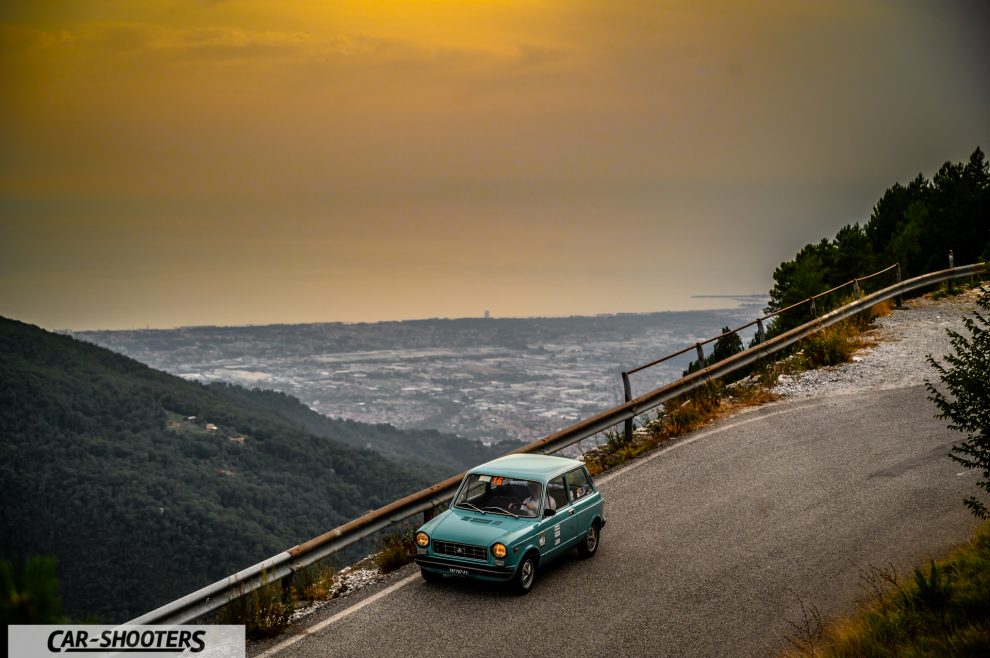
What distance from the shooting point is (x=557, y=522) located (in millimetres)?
10664

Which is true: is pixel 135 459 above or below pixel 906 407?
below

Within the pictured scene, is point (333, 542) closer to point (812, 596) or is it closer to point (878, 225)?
point (812, 596)

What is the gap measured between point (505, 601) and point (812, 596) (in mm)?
3434

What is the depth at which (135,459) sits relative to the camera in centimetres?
19788

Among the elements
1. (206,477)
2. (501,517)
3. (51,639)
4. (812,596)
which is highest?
(51,639)

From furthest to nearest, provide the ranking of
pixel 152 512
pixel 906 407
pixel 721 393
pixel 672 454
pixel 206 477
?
pixel 206 477 → pixel 152 512 → pixel 721 393 → pixel 906 407 → pixel 672 454

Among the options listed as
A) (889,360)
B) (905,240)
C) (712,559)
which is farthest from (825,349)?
(905,240)

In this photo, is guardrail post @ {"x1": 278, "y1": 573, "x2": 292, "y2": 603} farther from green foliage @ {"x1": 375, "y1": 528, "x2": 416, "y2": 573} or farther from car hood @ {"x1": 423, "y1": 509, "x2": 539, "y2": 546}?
car hood @ {"x1": 423, "y1": 509, "x2": 539, "y2": 546}

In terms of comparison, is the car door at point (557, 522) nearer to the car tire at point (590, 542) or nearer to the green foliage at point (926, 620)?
the car tire at point (590, 542)

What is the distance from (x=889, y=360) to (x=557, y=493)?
13035 mm

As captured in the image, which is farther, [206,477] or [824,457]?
[206,477]

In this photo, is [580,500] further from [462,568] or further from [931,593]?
[931,593]

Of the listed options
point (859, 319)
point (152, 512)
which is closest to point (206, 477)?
point (152, 512)

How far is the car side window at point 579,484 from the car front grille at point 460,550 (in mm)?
1661
